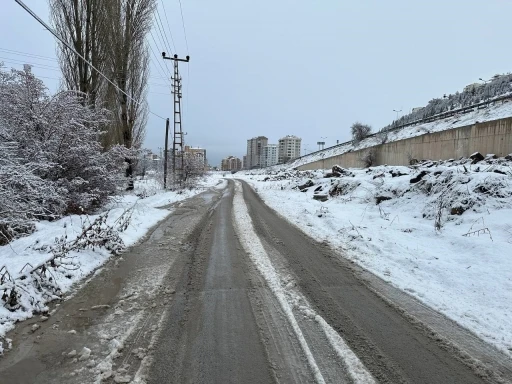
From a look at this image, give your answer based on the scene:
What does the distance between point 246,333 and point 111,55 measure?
19.8m

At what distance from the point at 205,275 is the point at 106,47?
16725 millimetres

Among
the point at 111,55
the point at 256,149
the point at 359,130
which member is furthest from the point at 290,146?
the point at 111,55

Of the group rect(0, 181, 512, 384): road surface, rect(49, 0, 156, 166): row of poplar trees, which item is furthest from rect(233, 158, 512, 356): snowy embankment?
rect(49, 0, 156, 166): row of poplar trees

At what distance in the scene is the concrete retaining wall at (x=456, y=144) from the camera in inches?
639

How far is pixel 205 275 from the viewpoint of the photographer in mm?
5293

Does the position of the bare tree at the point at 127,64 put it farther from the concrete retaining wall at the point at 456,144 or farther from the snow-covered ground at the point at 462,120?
the snow-covered ground at the point at 462,120

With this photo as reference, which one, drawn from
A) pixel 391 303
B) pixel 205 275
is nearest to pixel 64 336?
pixel 205 275

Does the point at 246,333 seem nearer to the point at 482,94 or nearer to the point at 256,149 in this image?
the point at 482,94

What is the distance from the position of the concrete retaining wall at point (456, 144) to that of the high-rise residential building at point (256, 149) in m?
125

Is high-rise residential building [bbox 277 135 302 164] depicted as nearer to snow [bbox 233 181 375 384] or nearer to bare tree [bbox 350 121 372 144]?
bare tree [bbox 350 121 372 144]

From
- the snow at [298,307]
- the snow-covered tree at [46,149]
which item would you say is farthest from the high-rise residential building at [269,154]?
the snow at [298,307]

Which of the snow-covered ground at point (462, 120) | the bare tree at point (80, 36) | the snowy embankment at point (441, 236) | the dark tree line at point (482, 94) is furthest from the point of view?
the dark tree line at point (482, 94)

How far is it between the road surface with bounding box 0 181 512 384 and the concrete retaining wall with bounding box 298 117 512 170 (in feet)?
50.4

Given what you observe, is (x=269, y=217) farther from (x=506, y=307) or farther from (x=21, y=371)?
(x=21, y=371)
